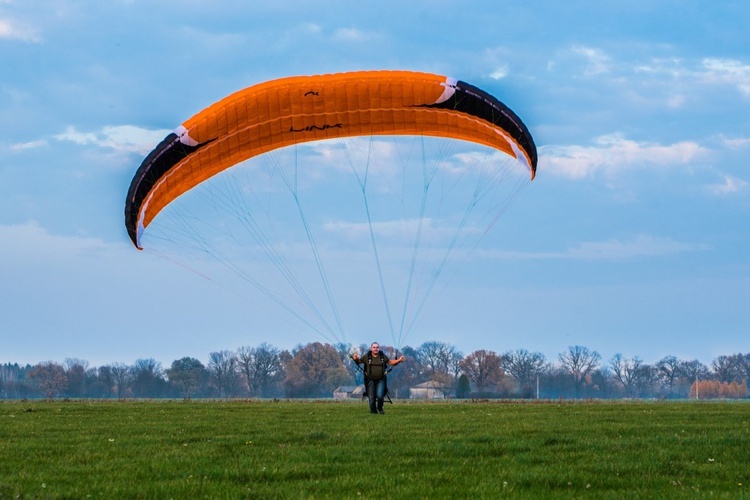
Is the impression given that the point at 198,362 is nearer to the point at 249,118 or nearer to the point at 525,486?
the point at 249,118

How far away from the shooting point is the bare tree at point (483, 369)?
12769cm

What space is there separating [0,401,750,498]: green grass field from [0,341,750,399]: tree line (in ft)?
356

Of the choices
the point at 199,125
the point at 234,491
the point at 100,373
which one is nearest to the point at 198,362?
the point at 100,373

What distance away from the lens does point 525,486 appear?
338 inches

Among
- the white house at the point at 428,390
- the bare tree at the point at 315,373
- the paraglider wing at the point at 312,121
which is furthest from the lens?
the white house at the point at 428,390

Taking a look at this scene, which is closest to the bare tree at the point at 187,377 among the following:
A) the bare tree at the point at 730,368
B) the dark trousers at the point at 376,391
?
the bare tree at the point at 730,368

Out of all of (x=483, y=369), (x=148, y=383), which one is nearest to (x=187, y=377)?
(x=148, y=383)

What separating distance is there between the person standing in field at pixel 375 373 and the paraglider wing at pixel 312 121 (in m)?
5.30

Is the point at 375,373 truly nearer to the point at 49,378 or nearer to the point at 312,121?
the point at 312,121

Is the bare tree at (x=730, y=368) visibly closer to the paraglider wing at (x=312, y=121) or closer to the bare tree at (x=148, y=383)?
the bare tree at (x=148, y=383)

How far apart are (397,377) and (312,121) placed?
116280 mm

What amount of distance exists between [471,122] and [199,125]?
6165 millimetres

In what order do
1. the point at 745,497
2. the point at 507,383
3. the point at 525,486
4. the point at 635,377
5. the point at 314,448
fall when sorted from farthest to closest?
the point at 635,377 → the point at 507,383 → the point at 314,448 → the point at 525,486 → the point at 745,497

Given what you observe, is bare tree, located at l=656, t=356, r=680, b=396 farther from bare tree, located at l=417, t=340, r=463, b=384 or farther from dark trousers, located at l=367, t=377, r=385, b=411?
dark trousers, located at l=367, t=377, r=385, b=411
